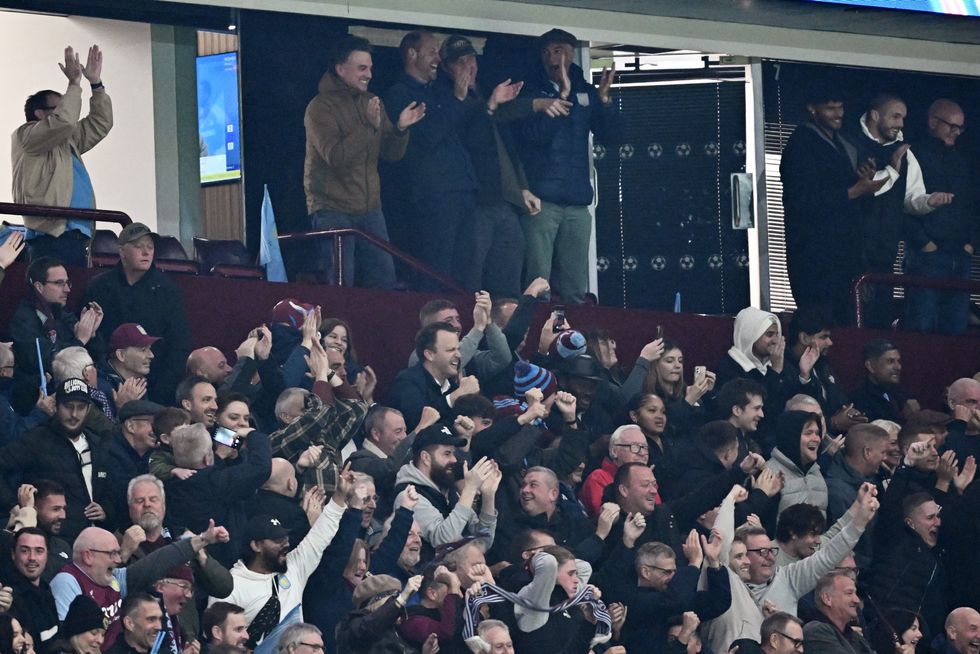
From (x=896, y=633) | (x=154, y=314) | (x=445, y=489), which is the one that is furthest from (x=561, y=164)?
(x=896, y=633)

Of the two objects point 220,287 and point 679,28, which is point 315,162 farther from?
point 679,28

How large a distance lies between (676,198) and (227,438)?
6.71 metres

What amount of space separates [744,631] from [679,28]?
6.09m

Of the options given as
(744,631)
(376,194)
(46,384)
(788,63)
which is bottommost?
(744,631)

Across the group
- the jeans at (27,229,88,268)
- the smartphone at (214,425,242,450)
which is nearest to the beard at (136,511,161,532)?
the smartphone at (214,425,242,450)

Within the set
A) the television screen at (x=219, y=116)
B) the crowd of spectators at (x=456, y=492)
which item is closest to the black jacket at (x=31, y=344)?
the crowd of spectators at (x=456, y=492)

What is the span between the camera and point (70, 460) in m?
9.14

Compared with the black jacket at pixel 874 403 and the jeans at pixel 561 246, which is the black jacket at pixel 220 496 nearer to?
the jeans at pixel 561 246

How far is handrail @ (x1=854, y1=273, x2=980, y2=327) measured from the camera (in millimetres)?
13414

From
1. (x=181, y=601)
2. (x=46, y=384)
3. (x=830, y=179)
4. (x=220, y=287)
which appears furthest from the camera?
(x=830, y=179)

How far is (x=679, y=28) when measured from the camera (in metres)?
15.2

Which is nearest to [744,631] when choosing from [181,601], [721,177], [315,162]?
[181,601]

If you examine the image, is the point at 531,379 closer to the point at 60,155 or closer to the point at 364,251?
the point at 364,251

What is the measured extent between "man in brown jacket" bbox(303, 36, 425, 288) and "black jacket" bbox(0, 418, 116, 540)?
3.09 m
